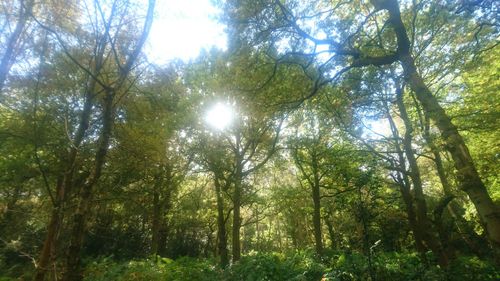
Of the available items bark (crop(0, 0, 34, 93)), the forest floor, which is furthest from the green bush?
bark (crop(0, 0, 34, 93))

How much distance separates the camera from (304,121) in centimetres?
1614

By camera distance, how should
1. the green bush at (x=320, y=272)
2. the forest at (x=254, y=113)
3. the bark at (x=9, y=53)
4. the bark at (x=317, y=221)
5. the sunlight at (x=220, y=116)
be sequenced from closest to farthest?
1. the forest at (x=254, y=113)
2. the green bush at (x=320, y=272)
3. the bark at (x=9, y=53)
4. the sunlight at (x=220, y=116)
5. the bark at (x=317, y=221)

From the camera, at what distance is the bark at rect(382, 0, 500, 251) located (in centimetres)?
412

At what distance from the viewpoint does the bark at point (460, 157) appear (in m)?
4.12

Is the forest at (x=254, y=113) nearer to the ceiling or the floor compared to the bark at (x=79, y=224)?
nearer to the ceiling

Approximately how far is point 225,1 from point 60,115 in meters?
8.25

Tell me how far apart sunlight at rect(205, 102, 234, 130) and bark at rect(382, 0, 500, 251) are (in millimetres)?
8270

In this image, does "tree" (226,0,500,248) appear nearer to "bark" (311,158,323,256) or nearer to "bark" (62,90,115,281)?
"bark" (62,90,115,281)

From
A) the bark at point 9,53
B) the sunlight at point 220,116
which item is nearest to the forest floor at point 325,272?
the sunlight at point 220,116

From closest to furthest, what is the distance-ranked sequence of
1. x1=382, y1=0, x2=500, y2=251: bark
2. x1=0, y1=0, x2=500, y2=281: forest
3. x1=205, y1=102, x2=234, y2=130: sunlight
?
x1=382, y1=0, x2=500, y2=251: bark, x1=0, y1=0, x2=500, y2=281: forest, x1=205, y1=102, x2=234, y2=130: sunlight

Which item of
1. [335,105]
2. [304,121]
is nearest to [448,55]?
[335,105]

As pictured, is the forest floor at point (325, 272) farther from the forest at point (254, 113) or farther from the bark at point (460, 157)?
the bark at point (460, 157)

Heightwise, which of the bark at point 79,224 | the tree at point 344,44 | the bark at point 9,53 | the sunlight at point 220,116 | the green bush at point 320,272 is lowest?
the green bush at point 320,272

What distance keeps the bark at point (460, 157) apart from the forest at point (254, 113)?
0.07 ft
